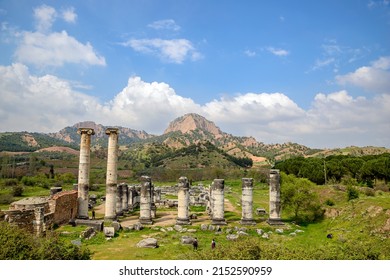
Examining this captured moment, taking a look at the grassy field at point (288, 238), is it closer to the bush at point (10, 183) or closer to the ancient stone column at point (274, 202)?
the ancient stone column at point (274, 202)

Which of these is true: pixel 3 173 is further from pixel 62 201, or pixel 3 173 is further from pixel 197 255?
pixel 197 255

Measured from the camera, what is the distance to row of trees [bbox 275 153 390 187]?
173ft

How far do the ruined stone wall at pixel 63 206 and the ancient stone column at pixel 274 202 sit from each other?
1785 centimetres

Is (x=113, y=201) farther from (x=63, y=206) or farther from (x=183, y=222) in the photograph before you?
(x=183, y=222)

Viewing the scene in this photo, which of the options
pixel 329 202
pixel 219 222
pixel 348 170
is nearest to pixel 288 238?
pixel 219 222

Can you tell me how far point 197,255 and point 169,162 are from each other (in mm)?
124105

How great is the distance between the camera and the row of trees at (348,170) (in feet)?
173

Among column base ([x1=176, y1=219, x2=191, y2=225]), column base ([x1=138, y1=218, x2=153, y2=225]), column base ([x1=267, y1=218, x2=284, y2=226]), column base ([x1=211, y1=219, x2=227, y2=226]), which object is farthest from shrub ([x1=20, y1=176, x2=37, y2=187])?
column base ([x1=267, y1=218, x2=284, y2=226])

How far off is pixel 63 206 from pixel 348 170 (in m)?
48.9

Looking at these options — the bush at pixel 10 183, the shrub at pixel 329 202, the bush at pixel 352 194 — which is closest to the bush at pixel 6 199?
the bush at pixel 10 183

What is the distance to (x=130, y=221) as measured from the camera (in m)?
33.6

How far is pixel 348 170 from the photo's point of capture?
59.9 metres
